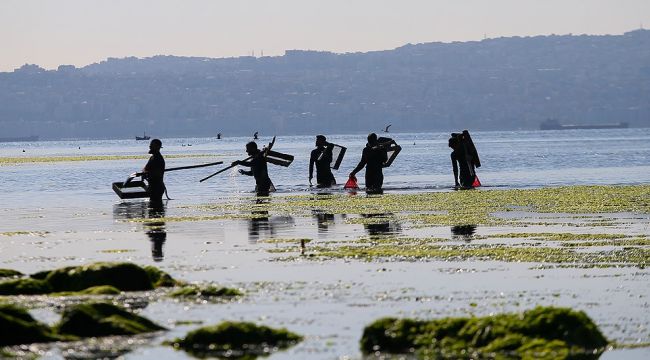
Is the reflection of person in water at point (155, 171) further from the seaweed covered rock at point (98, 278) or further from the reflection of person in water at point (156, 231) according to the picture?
the seaweed covered rock at point (98, 278)

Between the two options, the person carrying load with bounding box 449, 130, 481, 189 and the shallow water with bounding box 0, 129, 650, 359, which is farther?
the person carrying load with bounding box 449, 130, 481, 189

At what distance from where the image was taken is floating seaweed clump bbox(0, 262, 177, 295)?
60.3 ft

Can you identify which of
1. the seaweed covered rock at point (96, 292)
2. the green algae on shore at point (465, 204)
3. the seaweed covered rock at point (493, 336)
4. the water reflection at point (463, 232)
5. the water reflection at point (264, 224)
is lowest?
Result: the green algae on shore at point (465, 204)

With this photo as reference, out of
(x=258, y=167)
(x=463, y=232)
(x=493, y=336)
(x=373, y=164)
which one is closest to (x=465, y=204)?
(x=373, y=164)

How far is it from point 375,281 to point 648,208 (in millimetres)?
17017

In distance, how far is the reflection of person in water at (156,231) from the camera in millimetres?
24881

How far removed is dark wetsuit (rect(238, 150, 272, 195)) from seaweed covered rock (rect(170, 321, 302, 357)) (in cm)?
2912

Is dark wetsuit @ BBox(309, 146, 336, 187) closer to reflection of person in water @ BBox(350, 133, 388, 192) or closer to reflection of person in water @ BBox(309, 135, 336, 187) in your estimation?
reflection of person in water @ BBox(309, 135, 336, 187)

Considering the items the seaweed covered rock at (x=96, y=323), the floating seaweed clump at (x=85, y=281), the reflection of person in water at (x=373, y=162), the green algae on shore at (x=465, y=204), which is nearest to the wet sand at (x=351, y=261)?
the green algae on shore at (x=465, y=204)

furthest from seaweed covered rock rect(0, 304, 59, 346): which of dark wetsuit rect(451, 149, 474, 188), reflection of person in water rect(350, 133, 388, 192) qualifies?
dark wetsuit rect(451, 149, 474, 188)

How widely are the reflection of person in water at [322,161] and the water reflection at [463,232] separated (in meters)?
18.1

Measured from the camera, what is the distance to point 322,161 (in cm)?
4991

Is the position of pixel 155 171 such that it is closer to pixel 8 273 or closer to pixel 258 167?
pixel 258 167

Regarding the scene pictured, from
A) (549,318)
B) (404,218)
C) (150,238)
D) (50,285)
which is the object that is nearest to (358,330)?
(549,318)
